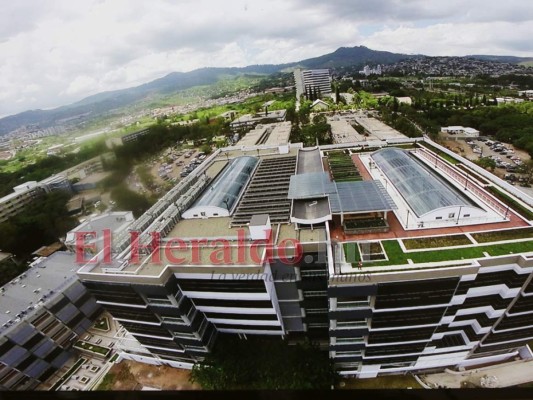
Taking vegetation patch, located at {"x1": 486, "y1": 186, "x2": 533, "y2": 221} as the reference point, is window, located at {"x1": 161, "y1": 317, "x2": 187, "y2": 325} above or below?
below

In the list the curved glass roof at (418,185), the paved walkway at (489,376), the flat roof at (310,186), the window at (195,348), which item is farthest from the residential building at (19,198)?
the paved walkway at (489,376)

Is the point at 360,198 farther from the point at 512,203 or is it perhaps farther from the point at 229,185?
the point at 229,185

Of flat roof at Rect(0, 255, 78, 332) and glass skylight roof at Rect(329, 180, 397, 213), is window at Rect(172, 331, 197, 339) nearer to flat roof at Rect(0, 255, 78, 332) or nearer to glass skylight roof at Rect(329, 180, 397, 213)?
glass skylight roof at Rect(329, 180, 397, 213)

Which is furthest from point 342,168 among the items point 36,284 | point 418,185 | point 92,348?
Result: point 36,284

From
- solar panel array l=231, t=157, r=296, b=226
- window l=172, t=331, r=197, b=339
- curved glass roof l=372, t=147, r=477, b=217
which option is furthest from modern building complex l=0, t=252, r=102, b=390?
curved glass roof l=372, t=147, r=477, b=217

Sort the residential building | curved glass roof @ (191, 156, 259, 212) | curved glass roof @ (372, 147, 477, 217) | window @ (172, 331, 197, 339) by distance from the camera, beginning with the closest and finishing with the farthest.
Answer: window @ (172, 331, 197, 339)
curved glass roof @ (372, 147, 477, 217)
curved glass roof @ (191, 156, 259, 212)
the residential building

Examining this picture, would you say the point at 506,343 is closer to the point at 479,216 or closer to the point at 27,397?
the point at 479,216

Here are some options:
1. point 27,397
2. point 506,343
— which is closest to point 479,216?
→ point 506,343
